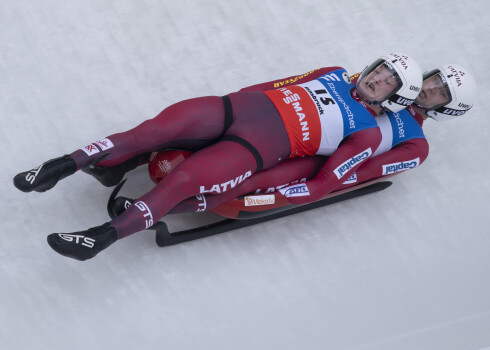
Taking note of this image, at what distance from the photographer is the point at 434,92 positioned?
15.0ft

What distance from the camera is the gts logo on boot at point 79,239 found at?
3.65 metres

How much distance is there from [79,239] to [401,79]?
1.98m

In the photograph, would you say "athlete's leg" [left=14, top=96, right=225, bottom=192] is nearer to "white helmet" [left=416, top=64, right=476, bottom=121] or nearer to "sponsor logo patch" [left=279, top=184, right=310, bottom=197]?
"sponsor logo patch" [left=279, top=184, right=310, bottom=197]

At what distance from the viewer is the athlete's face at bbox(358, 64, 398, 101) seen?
4.36m

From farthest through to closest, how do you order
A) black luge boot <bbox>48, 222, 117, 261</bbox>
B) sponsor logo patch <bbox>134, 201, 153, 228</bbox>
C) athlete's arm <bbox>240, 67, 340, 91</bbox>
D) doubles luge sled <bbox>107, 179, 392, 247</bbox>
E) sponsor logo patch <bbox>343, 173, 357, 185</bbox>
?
athlete's arm <bbox>240, 67, 340, 91</bbox> < sponsor logo patch <bbox>343, 173, 357, 185</bbox> < doubles luge sled <bbox>107, 179, 392, 247</bbox> < sponsor logo patch <bbox>134, 201, 153, 228</bbox> < black luge boot <bbox>48, 222, 117, 261</bbox>

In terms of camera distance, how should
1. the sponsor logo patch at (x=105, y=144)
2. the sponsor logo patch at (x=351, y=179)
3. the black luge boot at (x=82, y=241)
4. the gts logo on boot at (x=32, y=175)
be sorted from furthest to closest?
the sponsor logo patch at (x=351, y=179) < the sponsor logo patch at (x=105, y=144) < the gts logo on boot at (x=32, y=175) < the black luge boot at (x=82, y=241)

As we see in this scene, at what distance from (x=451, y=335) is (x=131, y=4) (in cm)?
300

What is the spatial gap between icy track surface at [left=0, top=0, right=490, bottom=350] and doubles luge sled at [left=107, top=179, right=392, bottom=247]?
0.23 feet

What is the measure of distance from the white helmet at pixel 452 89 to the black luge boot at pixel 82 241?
2.06 meters

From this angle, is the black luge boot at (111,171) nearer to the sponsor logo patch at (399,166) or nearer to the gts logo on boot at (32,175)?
the gts logo on boot at (32,175)

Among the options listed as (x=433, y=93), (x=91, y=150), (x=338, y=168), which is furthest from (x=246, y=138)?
(x=433, y=93)

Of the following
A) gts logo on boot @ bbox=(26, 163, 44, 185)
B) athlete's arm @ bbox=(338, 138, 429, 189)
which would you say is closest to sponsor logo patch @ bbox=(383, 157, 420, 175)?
athlete's arm @ bbox=(338, 138, 429, 189)

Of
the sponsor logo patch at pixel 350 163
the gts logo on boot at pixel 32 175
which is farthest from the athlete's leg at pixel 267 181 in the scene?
the gts logo on boot at pixel 32 175

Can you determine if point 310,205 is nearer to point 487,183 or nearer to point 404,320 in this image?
point 404,320
